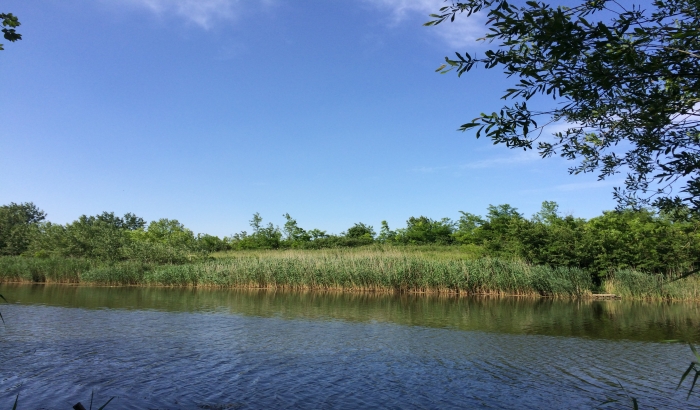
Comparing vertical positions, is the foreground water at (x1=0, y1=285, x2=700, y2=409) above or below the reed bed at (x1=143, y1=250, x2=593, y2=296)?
below

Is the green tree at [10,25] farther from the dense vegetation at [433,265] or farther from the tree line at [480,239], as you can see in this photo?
the dense vegetation at [433,265]

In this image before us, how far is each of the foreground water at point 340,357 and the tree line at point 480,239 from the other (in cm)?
240

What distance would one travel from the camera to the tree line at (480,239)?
6926mm

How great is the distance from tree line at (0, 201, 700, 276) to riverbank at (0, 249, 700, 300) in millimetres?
1546

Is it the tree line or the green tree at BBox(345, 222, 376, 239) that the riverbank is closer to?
the tree line

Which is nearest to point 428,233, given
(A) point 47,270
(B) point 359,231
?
(B) point 359,231

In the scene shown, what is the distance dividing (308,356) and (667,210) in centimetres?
854

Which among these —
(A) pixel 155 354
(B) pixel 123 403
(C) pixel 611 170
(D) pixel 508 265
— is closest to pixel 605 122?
(C) pixel 611 170

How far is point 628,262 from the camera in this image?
27.1m

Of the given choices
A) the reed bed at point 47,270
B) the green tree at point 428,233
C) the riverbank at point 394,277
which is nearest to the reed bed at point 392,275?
the riverbank at point 394,277

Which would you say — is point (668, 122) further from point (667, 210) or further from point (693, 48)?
point (667, 210)

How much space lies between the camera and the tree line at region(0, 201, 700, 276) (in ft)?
22.7

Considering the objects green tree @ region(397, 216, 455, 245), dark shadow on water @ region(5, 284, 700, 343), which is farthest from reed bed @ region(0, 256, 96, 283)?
green tree @ region(397, 216, 455, 245)

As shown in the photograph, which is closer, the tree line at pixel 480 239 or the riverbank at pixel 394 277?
the tree line at pixel 480 239
